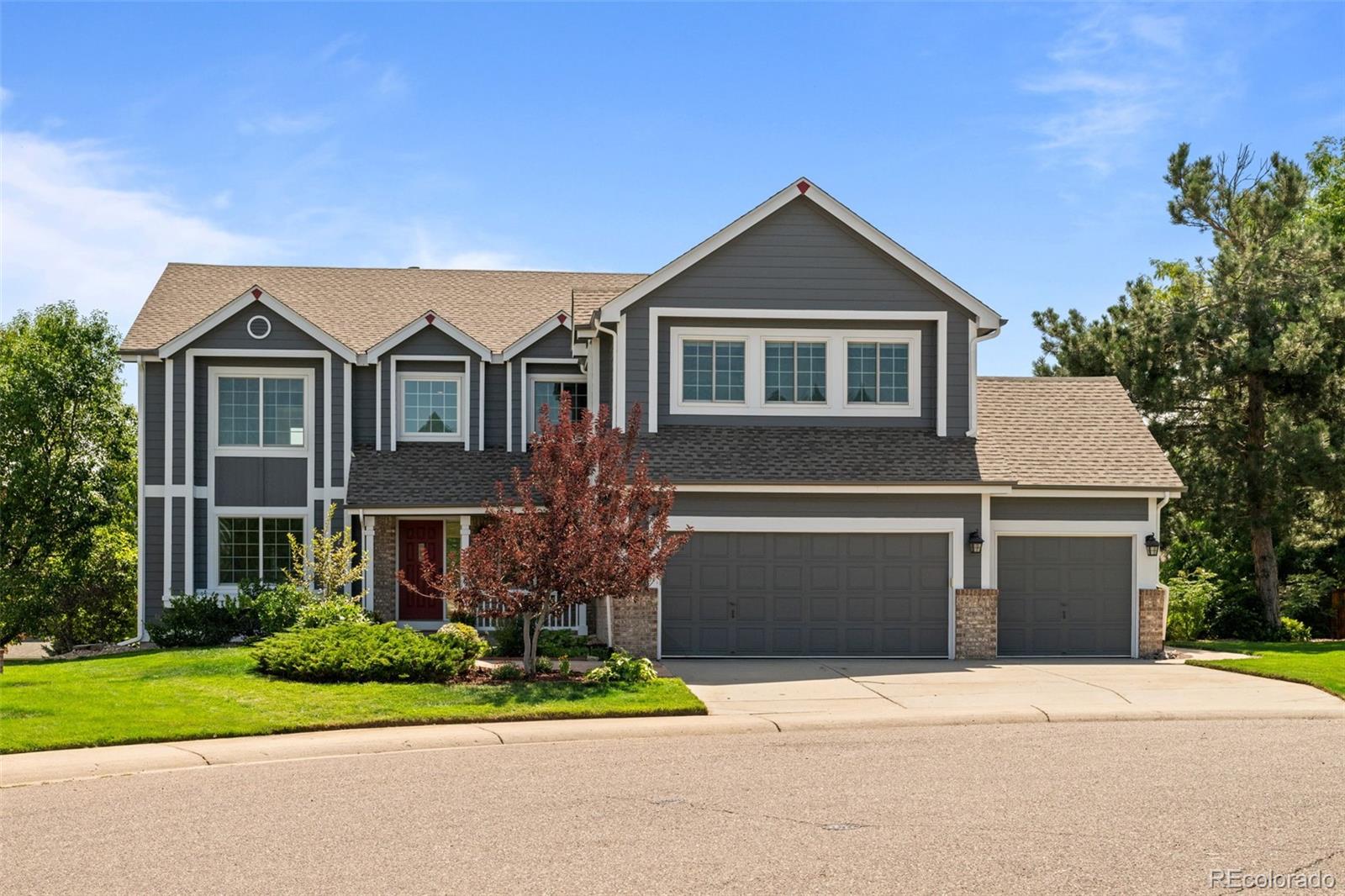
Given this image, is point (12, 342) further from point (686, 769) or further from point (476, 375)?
point (686, 769)

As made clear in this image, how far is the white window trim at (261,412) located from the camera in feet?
85.3

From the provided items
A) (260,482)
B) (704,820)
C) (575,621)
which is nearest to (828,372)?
(575,621)

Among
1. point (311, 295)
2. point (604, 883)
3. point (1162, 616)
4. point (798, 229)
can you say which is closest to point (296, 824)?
point (604, 883)

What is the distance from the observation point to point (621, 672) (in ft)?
58.6

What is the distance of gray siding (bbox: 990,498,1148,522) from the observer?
23.1m

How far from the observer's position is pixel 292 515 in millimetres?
26141

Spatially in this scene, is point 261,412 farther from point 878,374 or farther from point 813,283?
point 878,374

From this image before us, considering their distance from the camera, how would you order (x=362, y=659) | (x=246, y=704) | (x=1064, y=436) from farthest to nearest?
(x=1064, y=436) → (x=362, y=659) → (x=246, y=704)

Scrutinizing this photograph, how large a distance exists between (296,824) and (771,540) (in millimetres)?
13367

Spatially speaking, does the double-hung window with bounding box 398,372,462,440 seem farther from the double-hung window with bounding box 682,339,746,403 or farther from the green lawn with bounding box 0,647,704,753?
the green lawn with bounding box 0,647,704,753

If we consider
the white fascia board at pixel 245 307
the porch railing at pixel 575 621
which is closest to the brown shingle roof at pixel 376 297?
the white fascia board at pixel 245 307

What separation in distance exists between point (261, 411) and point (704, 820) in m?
18.7

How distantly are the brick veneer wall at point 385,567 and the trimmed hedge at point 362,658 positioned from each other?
740 cm

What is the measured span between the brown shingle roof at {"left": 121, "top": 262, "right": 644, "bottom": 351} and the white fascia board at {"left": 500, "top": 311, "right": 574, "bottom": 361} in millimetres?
581
